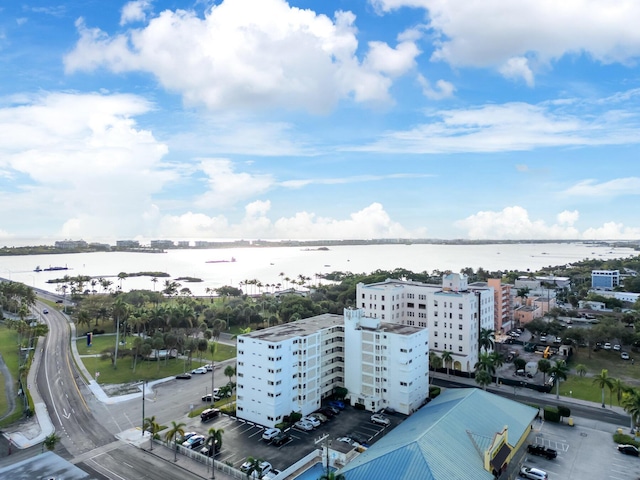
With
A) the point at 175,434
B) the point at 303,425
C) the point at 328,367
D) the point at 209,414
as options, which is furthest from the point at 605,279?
the point at 175,434

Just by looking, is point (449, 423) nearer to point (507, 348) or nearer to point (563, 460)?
point (563, 460)

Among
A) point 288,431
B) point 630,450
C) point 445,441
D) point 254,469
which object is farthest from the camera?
point 288,431

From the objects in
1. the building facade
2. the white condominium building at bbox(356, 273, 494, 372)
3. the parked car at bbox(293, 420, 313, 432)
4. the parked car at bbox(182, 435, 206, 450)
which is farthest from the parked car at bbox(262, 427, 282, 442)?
the building facade

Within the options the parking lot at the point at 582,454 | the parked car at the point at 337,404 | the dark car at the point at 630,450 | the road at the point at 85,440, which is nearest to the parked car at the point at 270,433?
the road at the point at 85,440

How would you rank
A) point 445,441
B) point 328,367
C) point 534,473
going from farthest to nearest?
point 328,367 → point 534,473 → point 445,441

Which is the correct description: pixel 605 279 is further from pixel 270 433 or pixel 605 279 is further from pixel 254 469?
pixel 254 469

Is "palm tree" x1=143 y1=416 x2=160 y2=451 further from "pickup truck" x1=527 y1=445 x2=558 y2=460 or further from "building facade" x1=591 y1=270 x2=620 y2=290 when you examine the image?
"building facade" x1=591 y1=270 x2=620 y2=290
